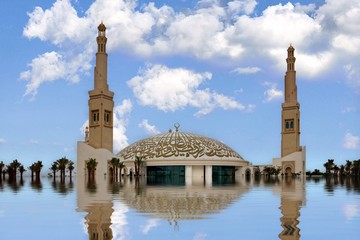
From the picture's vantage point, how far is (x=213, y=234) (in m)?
9.28

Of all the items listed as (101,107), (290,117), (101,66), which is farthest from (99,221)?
(290,117)

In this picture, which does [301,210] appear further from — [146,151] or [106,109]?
[146,151]

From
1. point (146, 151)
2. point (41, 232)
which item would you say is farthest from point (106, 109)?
point (41, 232)

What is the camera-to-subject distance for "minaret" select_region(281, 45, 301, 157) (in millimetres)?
82812

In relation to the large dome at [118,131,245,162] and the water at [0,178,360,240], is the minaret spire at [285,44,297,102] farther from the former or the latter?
the water at [0,178,360,240]

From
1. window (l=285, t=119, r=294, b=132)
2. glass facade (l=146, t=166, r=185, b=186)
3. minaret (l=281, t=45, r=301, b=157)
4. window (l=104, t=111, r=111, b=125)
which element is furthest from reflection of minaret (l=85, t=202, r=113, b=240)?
window (l=285, t=119, r=294, b=132)

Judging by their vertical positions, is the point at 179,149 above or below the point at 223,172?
above

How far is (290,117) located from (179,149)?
22052 mm

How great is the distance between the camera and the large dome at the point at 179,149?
7719cm

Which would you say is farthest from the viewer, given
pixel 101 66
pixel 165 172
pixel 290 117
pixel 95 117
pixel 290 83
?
pixel 290 83

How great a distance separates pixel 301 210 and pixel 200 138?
71957 millimetres

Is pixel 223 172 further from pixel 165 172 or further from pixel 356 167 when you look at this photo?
pixel 356 167

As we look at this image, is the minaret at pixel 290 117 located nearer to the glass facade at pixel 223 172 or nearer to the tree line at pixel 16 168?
the glass facade at pixel 223 172

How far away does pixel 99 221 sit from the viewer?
10906 mm
